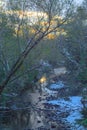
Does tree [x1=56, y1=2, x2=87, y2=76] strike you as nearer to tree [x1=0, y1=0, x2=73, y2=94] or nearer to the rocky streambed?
the rocky streambed

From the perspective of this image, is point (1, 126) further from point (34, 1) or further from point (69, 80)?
point (69, 80)

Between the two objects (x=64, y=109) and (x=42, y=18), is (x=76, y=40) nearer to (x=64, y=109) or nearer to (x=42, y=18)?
(x=64, y=109)

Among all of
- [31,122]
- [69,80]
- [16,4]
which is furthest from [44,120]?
[69,80]

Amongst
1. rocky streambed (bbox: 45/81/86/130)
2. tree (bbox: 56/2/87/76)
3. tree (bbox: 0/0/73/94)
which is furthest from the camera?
tree (bbox: 56/2/87/76)

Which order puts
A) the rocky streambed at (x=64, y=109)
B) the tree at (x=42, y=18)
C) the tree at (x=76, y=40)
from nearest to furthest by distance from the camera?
the tree at (x=42, y=18) < the rocky streambed at (x=64, y=109) < the tree at (x=76, y=40)

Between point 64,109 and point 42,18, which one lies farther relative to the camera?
point 64,109

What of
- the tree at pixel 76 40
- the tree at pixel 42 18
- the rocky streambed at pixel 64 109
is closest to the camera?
the tree at pixel 42 18

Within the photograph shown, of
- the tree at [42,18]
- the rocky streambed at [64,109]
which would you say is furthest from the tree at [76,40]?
the tree at [42,18]

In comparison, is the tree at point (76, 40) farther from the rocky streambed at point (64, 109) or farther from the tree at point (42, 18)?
the tree at point (42, 18)

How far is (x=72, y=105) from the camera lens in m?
25.4

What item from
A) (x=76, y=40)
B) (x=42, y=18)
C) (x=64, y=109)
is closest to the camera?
(x=42, y=18)

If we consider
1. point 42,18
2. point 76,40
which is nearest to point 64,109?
point 42,18

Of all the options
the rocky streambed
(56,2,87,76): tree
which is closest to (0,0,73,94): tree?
the rocky streambed

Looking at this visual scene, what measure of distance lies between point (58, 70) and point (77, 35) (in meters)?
7.08
